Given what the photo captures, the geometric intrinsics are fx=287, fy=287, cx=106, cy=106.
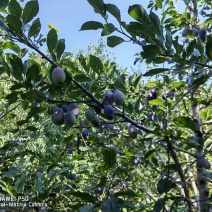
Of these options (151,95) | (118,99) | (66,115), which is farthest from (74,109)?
(151,95)

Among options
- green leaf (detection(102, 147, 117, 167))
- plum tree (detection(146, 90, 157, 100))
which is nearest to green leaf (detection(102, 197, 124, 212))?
green leaf (detection(102, 147, 117, 167))

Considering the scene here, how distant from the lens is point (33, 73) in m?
0.79

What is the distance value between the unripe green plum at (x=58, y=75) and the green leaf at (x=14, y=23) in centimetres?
14

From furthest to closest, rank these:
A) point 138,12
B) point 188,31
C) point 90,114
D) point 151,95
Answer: point 188,31
point 151,95
point 90,114
point 138,12

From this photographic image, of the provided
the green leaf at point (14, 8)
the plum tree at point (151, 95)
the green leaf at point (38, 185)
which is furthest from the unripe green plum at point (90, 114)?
the plum tree at point (151, 95)

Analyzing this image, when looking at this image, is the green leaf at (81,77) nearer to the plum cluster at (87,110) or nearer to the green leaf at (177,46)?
the plum cluster at (87,110)

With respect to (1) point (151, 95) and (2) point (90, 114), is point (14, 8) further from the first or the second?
(1) point (151, 95)

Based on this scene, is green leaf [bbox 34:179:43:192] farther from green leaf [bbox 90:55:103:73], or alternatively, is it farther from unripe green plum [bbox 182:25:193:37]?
unripe green plum [bbox 182:25:193:37]

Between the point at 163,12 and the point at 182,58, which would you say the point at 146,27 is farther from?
the point at 163,12

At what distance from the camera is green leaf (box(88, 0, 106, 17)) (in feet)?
2.34

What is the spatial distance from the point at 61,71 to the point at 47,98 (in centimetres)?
10

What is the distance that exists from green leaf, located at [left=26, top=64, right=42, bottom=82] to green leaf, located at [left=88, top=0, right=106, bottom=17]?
0.73 feet

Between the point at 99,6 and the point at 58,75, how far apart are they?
0.69 feet

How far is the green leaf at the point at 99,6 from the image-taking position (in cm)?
71
